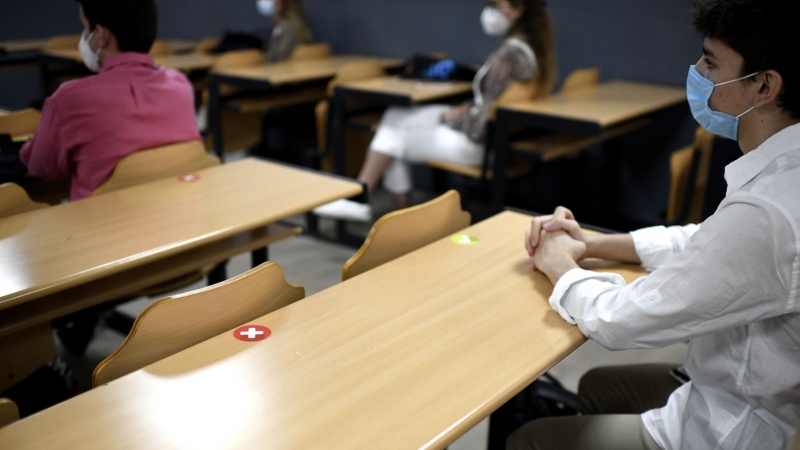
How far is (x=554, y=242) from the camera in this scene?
5.19ft

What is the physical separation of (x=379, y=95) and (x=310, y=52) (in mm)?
1488

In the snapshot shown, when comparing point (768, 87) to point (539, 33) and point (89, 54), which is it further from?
point (539, 33)

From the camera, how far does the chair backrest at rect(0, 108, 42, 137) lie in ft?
→ 9.08

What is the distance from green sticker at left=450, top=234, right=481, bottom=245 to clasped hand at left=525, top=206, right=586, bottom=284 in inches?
7.0

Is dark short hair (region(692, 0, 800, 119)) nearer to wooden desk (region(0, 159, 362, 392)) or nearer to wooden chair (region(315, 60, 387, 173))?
wooden desk (region(0, 159, 362, 392))

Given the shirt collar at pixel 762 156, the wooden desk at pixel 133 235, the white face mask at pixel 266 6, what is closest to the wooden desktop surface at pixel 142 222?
the wooden desk at pixel 133 235

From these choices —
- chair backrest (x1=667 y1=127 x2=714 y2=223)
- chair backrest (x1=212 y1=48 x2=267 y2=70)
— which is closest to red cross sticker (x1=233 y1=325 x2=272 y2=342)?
chair backrest (x1=667 y1=127 x2=714 y2=223)

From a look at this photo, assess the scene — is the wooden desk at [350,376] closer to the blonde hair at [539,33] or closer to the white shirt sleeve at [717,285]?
the white shirt sleeve at [717,285]

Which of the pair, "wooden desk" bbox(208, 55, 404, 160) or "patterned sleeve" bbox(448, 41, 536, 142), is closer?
"patterned sleeve" bbox(448, 41, 536, 142)

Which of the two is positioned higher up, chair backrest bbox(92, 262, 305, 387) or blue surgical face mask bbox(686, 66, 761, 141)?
blue surgical face mask bbox(686, 66, 761, 141)

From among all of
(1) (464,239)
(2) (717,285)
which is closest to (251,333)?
(1) (464,239)

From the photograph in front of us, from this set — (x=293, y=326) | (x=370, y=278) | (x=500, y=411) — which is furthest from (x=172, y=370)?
(x=500, y=411)

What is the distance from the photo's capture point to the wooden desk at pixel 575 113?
10.4 feet

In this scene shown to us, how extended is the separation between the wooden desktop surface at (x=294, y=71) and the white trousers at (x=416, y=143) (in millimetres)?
738
